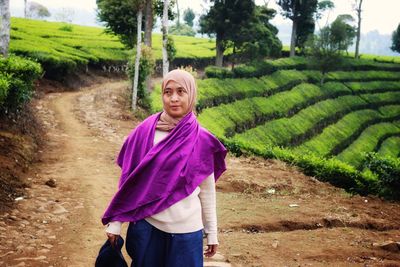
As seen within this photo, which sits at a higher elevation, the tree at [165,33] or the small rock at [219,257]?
the tree at [165,33]

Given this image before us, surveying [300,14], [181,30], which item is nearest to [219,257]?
[300,14]

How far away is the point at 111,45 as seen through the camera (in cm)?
3117

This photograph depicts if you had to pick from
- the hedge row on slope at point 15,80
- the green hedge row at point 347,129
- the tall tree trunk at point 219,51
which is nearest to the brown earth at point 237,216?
the hedge row on slope at point 15,80

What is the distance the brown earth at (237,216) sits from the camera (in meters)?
5.36

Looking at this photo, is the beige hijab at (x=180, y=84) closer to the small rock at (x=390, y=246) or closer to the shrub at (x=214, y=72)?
the small rock at (x=390, y=246)

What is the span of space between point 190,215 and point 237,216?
4462 millimetres

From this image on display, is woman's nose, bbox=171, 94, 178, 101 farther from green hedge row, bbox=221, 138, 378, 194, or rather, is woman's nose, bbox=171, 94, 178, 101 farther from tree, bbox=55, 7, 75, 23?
tree, bbox=55, 7, 75, 23

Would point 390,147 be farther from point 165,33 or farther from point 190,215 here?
point 190,215

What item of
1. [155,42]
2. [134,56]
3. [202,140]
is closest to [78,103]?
[134,56]

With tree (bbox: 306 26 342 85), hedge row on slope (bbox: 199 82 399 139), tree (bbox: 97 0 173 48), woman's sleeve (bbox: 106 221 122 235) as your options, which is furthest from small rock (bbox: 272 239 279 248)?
tree (bbox: 306 26 342 85)

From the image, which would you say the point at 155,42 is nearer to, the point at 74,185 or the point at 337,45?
the point at 337,45

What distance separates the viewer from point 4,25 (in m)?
12.9

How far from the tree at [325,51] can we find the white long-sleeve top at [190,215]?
39.6 meters

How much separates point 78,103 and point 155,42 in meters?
25.1
